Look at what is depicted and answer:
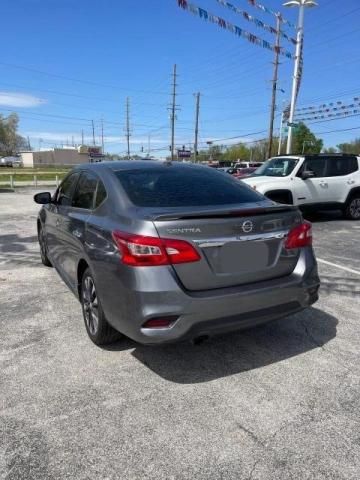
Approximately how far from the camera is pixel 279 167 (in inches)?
412

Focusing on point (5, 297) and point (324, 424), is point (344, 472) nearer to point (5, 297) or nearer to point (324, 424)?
point (324, 424)

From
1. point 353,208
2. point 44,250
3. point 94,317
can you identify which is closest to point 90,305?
point 94,317

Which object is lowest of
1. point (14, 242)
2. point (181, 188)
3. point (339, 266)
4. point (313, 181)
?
A: point (14, 242)

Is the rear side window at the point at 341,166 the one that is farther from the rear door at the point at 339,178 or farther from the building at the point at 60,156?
the building at the point at 60,156

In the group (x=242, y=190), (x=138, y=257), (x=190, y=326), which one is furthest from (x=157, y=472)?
(x=242, y=190)

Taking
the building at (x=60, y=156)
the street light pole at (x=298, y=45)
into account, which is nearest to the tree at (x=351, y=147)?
the building at (x=60, y=156)

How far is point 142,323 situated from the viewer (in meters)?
2.79

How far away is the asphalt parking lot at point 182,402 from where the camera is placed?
226 centimetres

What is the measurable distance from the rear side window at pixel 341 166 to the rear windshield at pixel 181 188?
24.4 ft

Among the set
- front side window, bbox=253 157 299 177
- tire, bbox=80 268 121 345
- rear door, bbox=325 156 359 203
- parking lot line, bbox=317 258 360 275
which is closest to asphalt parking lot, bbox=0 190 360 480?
tire, bbox=80 268 121 345

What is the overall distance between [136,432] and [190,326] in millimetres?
736

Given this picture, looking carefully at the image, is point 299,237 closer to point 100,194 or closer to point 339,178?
point 100,194

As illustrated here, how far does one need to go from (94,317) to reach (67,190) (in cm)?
181

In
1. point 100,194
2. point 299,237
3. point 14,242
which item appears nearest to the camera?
point 299,237
